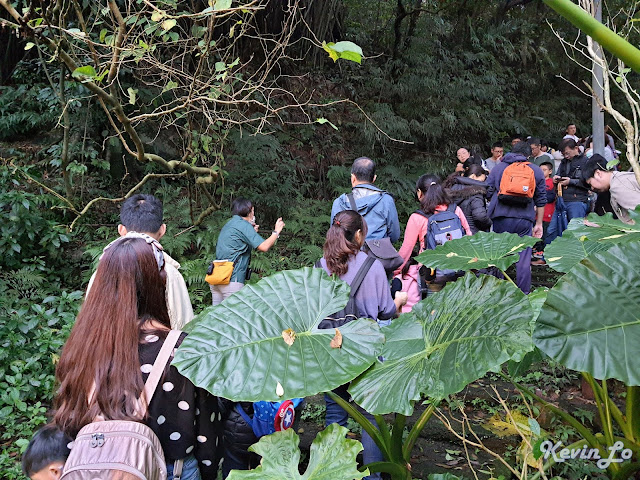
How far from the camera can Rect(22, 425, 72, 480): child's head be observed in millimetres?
1562

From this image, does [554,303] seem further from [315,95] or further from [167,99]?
[315,95]

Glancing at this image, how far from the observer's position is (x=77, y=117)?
6586mm

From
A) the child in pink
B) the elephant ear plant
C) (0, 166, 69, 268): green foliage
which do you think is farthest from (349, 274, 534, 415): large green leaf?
(0, 166, 69, 268): green foliage

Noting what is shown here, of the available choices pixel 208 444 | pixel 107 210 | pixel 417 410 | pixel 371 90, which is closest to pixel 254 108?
pixel 371 90

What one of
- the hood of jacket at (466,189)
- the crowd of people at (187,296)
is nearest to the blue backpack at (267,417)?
the crowd of people at (187,296)

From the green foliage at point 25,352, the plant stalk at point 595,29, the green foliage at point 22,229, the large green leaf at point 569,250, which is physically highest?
the plant stalk at point 595,29

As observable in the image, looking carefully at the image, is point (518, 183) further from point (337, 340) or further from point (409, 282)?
point (337, 340)

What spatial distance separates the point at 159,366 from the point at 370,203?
2402 millimetres

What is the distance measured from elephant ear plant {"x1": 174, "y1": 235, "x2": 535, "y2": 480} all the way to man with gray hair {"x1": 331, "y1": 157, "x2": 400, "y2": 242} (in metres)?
1.87

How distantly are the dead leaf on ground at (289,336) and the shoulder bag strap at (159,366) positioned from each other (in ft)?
1.13

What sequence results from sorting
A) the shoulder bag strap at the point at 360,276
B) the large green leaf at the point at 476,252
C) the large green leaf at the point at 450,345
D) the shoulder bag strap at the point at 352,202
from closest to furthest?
the large green leaf at the point at 450,345 < the large green leaf at the point at 476,252 < the shoulder bag strap at the point at 360,276 < the shoulder bag strap at the point at 352,202

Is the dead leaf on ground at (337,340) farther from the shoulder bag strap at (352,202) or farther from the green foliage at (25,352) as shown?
the green foliage at (25,352)

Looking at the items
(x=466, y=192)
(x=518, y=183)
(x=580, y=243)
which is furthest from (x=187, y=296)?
(x=518, y=183)

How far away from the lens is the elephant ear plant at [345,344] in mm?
1392
